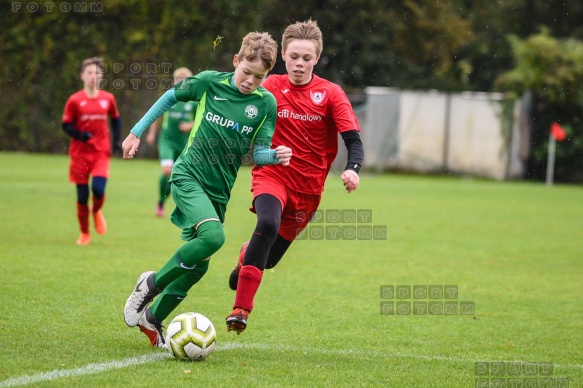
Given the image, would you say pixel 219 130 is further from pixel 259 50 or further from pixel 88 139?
Result: pixel 88 139

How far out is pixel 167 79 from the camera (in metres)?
28.3

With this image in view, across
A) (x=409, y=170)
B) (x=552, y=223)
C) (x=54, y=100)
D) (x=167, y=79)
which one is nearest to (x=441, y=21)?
(x=409, y=170)

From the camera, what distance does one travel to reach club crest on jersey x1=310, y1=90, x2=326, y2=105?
654 cm

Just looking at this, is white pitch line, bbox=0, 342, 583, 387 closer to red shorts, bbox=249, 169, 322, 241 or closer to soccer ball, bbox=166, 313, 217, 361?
soccer ball, bbox=166, 313, 217, 361

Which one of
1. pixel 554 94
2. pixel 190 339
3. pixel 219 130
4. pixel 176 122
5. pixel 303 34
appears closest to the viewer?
pixel 190 339

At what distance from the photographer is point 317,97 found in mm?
6543

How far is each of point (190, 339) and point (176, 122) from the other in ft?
28.4

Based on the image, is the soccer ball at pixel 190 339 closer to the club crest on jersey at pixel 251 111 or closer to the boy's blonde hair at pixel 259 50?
the club crest on jersey at pixel 251 111

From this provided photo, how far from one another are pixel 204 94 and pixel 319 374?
2008 mm

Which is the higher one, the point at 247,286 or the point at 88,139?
the point at 88,139

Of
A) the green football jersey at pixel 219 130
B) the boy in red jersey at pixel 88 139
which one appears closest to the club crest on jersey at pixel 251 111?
the green football jersey at pixel 219 130

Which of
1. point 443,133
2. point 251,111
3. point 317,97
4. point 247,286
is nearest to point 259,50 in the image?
point 251,111

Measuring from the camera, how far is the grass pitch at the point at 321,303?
5219 mm

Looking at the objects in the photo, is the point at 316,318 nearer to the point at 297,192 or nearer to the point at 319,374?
the point at 297,192
